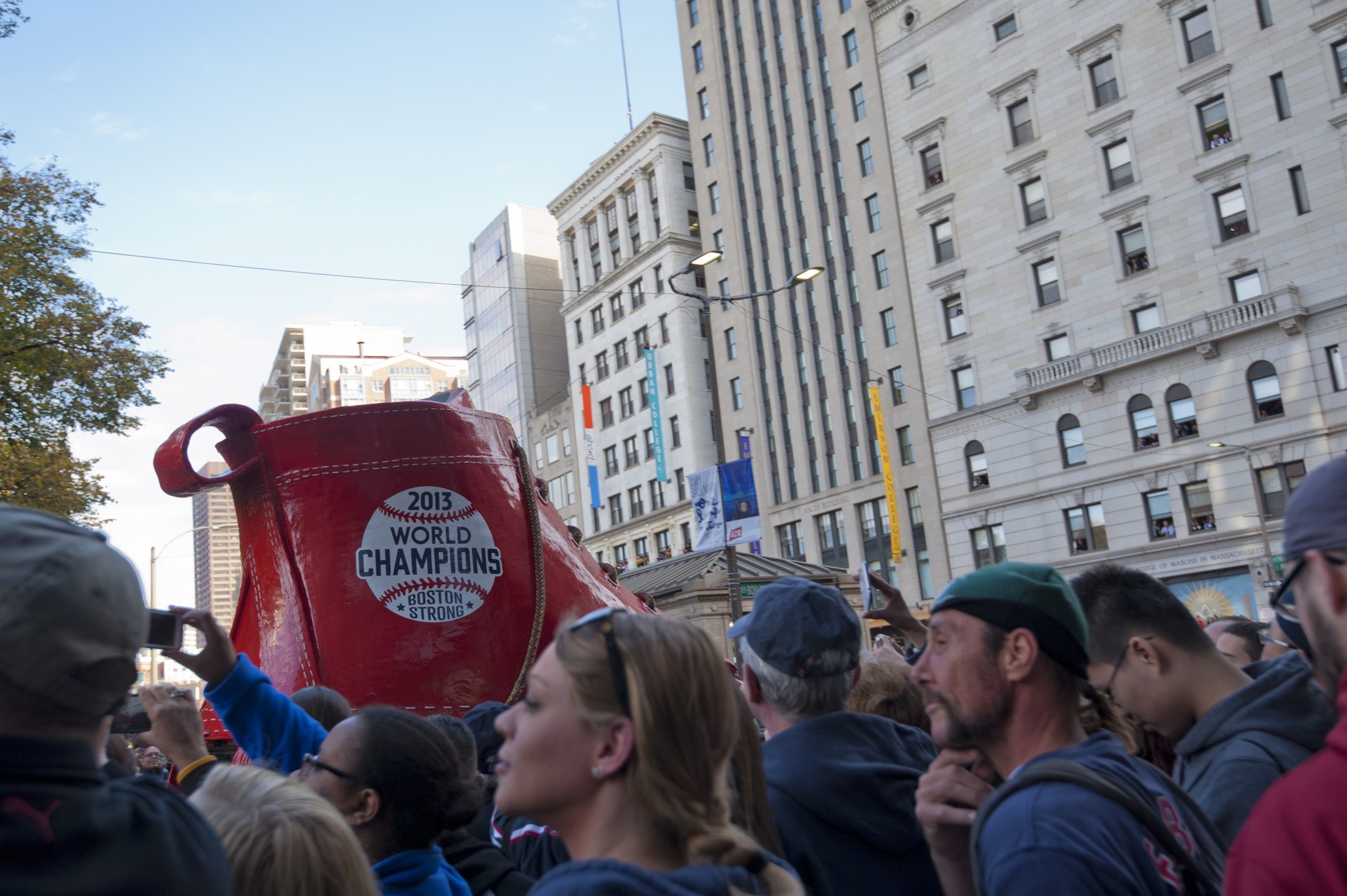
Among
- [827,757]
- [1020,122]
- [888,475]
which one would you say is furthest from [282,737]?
[888,475]

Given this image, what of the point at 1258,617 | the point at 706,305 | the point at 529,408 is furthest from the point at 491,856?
the point at 529,408

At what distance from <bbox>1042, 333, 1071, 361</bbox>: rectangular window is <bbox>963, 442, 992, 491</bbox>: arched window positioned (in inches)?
165

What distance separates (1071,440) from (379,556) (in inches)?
1390

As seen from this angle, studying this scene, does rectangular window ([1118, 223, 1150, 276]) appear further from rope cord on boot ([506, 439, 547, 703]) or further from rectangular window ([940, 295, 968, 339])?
rope cord on boot ([506, 439, 547, 703])

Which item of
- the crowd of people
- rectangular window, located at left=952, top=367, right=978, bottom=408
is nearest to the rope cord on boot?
the crowd of people

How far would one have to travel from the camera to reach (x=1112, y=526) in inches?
1414

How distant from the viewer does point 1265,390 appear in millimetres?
32500

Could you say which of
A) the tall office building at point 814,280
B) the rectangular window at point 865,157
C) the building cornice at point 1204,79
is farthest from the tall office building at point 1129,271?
the rectangular window at point 865,157

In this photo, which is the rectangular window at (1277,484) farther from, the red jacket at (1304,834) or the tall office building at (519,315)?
the tall office building at (519,315)

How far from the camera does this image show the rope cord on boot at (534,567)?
5211mm

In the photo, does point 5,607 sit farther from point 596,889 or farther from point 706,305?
point 706,305

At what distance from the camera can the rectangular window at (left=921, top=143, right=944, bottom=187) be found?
41969 mm

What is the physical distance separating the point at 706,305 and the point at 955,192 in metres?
26.9

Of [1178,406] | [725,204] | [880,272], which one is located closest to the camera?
[1178,406]
